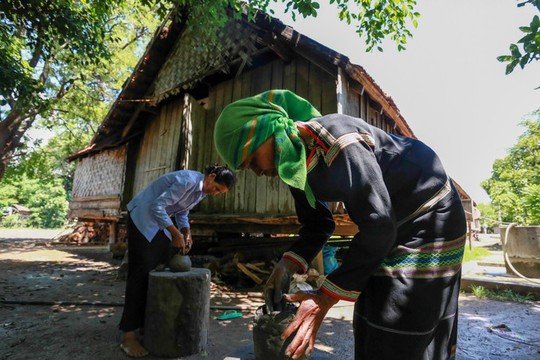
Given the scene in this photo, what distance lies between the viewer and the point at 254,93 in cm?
675

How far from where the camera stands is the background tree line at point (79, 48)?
5.27m

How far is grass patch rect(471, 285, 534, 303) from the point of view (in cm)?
551

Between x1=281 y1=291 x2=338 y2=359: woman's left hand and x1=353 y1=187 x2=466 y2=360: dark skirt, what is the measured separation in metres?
0.26

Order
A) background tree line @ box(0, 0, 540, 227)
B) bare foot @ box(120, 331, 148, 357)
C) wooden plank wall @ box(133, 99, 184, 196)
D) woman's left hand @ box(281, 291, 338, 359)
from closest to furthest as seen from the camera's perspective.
Result: woman's left hand @ box(281, 291, 338, 359)
bare foot @ box(120, 331, 148, 357)
background tree line @ box(0, 0, 540, 227)
wooden plank wall @ box(133, 99, 184, 196)

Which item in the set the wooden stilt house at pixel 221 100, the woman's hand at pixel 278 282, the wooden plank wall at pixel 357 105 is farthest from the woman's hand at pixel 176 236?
the wooden plank wall at pixel 357 105

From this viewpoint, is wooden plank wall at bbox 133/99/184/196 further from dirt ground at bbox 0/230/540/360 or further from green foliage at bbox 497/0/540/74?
green foliage at bbox 497/0/540/74

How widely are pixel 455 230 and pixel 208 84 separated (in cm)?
731

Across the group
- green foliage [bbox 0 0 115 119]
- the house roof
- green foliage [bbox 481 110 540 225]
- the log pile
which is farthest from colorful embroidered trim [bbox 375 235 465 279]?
the log pile

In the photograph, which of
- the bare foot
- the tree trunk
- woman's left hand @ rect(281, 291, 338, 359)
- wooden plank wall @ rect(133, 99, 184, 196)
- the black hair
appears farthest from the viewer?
the tree trunk

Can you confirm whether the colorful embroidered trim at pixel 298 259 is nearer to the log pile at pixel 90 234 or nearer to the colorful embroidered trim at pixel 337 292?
the colorful embroidered trim at pixel 337 292

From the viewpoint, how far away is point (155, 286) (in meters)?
3.01

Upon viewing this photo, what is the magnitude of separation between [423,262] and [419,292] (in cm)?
12

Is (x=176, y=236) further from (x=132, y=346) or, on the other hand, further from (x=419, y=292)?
(x=419, y=292)

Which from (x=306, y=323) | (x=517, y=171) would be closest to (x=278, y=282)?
(x=306, y=323)
